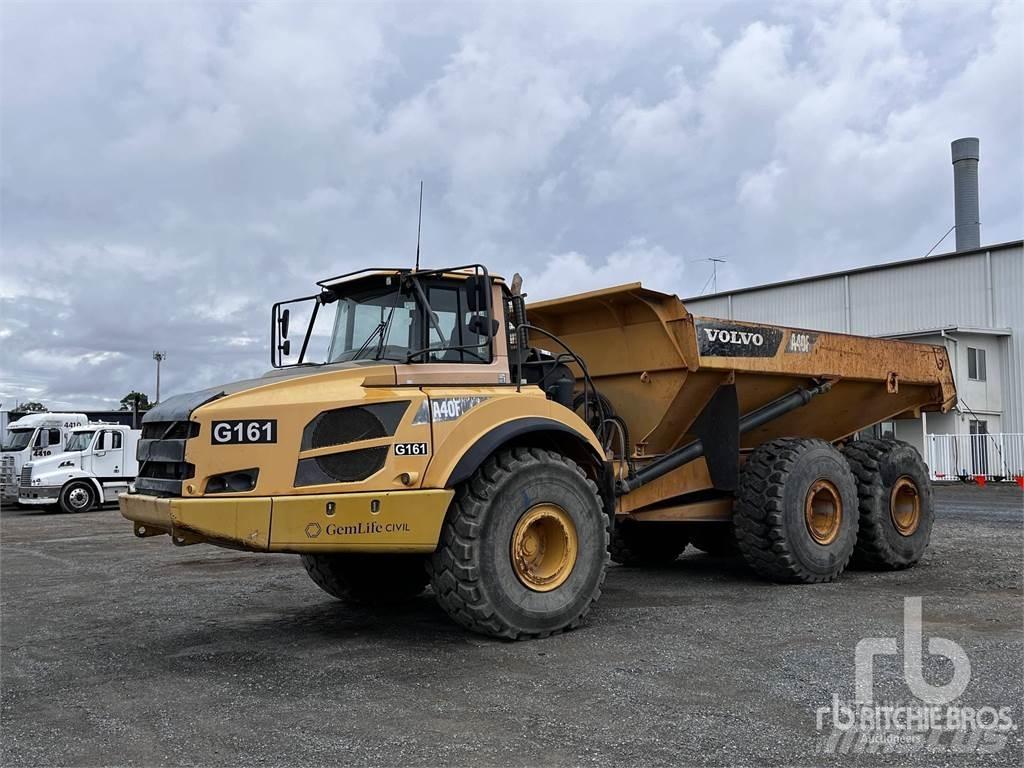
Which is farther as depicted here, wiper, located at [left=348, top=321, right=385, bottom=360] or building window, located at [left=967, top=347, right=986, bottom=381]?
building window, located at [left=967, top=347, right=986, bottom=381]

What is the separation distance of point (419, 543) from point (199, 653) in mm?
1737

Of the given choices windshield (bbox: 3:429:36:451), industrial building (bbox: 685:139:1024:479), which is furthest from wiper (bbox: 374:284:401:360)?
industrial building (bbox: 685:139:1024:479)

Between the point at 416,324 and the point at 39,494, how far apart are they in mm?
20658

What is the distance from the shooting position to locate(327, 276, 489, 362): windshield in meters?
6.77

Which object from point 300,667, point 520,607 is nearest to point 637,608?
point 520,607

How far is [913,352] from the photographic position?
10781 mm

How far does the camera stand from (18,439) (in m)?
25.3

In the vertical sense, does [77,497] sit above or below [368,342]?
below

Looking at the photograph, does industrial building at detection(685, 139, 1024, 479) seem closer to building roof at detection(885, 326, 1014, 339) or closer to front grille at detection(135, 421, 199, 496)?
building roof at detection(885, 326, 1014, 339)

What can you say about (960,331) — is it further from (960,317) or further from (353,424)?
(353,424)

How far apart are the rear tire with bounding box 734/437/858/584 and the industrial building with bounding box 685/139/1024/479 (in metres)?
21.0

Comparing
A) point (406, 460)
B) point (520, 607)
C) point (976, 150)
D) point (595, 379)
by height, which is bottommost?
point (520, 607)

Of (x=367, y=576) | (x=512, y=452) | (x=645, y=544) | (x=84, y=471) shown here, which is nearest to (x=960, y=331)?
(x=645, y=544)

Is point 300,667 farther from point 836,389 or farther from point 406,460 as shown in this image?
point 836,389
